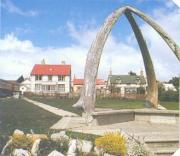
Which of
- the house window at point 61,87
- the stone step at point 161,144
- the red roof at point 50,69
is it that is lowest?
the stone step at point 161,144

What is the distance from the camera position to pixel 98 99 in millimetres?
23906

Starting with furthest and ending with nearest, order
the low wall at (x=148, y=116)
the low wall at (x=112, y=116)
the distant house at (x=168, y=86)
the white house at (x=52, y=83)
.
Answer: the distant house at (x=168, y=86)
the white house at (x=52, y=83)
the low wall at (x=148, y=116)
the low wall at (x=112, y=116)

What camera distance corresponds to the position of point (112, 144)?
8.59m

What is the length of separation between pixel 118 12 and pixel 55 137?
13.1 ft

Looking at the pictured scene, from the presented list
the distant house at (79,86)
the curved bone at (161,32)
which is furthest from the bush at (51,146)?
the distant house at (79,86)

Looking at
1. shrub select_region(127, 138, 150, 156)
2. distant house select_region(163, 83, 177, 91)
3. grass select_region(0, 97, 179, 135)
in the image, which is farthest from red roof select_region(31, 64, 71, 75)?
distant house select_region(163, 83, 177, 91)

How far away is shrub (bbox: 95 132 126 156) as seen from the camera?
858 centimetres

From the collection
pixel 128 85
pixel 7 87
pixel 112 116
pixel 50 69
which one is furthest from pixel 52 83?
pixel 128 85

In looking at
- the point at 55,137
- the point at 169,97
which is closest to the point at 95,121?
the point at 55,137

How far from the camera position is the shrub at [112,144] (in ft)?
28.1

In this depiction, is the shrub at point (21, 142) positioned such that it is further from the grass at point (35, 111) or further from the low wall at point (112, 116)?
the low wall at point (112, 116)

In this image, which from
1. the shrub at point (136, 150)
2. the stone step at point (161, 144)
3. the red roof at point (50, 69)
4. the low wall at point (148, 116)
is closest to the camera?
the shrub at point (136, 150)

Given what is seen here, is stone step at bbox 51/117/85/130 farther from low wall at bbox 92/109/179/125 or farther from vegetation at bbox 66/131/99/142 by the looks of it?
vegetation at bbox 66/131/99/142

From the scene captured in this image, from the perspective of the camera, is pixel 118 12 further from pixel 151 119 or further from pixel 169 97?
pixel 169 97
